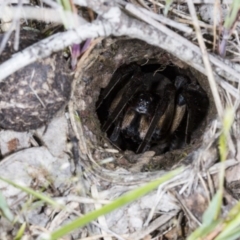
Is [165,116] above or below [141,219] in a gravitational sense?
above

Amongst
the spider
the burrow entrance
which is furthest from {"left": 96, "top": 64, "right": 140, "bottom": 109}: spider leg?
the burrow entrance

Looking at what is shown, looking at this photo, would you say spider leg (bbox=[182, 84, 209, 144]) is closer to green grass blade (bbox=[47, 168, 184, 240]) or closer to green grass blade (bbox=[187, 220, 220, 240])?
green grass blade (bbox=[187, 220, 220, 240])

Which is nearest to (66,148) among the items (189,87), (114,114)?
(114,114)

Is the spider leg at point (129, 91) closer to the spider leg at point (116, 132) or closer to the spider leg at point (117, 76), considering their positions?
the spider leg at point (117, 76)

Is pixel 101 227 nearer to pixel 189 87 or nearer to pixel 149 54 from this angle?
pixel 149 54

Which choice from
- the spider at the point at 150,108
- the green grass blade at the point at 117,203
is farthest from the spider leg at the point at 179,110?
the green grass blade at the point at 117,203

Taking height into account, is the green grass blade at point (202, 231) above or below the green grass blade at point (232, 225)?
above

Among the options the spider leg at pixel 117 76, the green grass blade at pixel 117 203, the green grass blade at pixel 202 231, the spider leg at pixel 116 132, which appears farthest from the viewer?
the spider leg at pixel 116 132

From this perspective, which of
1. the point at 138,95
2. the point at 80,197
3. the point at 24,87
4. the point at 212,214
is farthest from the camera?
the point at 138,95
